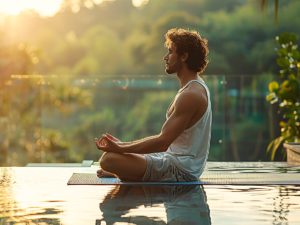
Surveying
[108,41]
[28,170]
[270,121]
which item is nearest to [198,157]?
[28,170]

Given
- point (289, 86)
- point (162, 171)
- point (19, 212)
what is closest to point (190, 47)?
point (162, 171)

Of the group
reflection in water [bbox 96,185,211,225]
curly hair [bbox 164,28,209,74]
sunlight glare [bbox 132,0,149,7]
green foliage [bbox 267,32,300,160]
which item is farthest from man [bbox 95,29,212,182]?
sunlight glare [bbox 132,0,149,7]

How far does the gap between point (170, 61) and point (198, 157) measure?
1.56ft

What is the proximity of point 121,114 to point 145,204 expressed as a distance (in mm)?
3315

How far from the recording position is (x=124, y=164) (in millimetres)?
1878

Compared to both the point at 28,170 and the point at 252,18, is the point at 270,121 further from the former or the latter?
the point at 252,18

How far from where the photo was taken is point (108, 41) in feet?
43.1

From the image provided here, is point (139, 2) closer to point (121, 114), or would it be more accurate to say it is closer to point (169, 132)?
point (121, 114)

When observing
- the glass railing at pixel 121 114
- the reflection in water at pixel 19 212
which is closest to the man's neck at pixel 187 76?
the reflection in water at pixel 19 212

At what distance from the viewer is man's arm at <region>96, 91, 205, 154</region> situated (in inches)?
72.4

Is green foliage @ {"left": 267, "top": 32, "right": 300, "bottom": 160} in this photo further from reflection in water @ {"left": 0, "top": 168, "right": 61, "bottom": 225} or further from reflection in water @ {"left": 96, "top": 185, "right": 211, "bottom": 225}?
reflection in water @ {"left": 0, "top": 168, "right": 61, "bottom": 225}

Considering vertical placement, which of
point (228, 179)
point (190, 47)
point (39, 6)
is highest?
point (39, 6)

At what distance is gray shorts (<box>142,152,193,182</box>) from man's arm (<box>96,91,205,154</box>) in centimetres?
8

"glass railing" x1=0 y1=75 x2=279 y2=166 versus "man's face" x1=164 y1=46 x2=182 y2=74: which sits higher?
"man's face" x1=164 y1=46 x2=182 y2=74
